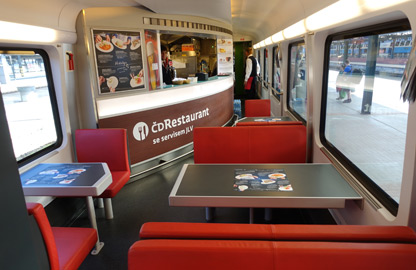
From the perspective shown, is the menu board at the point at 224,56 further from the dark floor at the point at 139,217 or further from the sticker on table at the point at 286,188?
the sticker on table at the point at 286,188

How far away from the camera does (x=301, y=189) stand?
6.71ft

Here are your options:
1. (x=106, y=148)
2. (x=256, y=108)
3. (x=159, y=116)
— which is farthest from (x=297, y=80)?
(x=106, y=148)

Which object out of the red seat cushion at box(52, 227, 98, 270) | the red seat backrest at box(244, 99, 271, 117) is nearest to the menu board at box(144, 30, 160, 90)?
the red seat backrest at box(244, 99, 271, 117)

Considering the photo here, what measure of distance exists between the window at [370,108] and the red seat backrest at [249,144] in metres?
0.37

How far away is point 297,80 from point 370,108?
9.43 feet

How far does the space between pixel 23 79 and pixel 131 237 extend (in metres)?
1.73

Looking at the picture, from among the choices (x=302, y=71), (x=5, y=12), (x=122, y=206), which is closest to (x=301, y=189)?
(x=122, y=206)

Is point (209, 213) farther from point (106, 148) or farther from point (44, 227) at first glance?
point (44, 227)

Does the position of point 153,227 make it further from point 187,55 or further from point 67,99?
point 187,55

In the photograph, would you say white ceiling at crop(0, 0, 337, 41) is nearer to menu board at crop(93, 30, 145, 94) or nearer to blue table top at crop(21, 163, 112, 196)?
menu board at crop(93, 30, 145, 94)

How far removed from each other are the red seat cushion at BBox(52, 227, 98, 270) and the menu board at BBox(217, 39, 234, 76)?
18.0 ft

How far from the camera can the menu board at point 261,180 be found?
2078 mm

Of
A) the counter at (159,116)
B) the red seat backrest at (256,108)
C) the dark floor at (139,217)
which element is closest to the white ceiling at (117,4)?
the counter at (159,116)

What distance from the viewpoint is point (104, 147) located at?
3.23 meters
